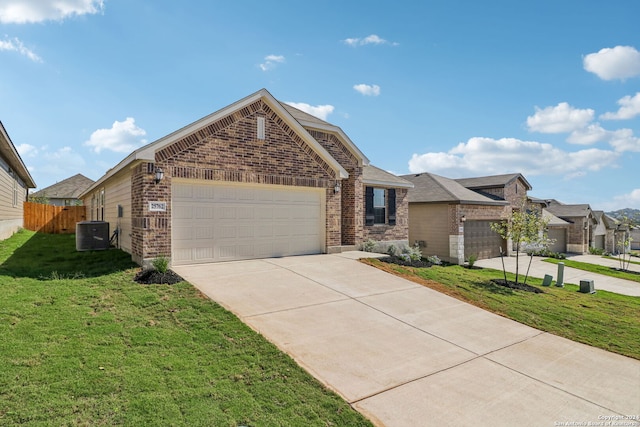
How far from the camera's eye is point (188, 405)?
12.3 feet

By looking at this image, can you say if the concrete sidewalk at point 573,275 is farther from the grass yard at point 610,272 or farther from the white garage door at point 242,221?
the white garage door at point 242,221

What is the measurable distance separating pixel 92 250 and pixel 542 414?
1299 cm

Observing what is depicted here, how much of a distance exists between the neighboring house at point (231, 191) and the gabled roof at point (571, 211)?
85.9ft

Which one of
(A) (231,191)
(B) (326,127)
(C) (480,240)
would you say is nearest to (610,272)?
(C) (480,240)

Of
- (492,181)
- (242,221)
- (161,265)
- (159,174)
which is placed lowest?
(161,265)

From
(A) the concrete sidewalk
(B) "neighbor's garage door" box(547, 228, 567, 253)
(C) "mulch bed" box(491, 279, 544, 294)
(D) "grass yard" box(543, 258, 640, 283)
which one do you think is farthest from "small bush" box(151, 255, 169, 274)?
(B) "neighbor's garage door" box(547, 228, 567, 253)

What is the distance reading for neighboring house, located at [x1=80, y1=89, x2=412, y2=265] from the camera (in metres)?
9.27

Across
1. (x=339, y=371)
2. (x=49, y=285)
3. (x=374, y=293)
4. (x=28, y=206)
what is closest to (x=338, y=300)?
(x=374, y=293)

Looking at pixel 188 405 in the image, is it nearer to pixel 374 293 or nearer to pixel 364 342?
pixel 364 342

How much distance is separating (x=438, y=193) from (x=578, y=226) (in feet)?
62.0

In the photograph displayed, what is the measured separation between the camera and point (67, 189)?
37.2 m

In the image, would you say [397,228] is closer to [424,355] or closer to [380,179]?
[380,179]

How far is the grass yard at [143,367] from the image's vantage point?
11.8 ft

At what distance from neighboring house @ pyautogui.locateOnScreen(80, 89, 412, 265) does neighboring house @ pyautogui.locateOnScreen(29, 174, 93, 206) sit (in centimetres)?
2680
